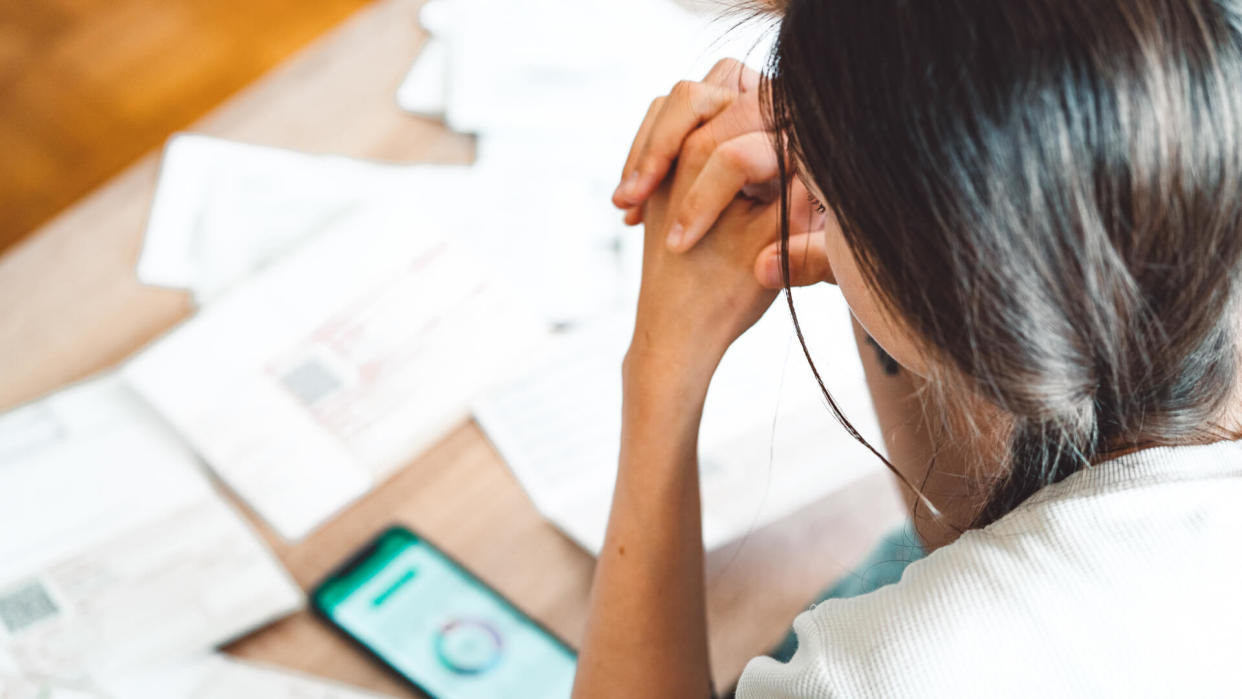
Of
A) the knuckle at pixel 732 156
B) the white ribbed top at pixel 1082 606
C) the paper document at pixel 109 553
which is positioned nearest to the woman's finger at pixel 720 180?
the knuckle at pixel 732 156

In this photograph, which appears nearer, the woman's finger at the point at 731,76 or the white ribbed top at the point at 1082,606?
the white ribbed top at the point at 1082,606

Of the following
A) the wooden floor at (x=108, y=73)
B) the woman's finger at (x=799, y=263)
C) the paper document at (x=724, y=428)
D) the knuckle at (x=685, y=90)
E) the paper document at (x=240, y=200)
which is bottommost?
the paper document at (x=724, y=428)

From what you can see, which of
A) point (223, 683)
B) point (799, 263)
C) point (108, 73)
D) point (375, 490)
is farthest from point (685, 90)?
point (108, 73)

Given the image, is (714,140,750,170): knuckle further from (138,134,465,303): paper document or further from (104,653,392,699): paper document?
(104,653,392,699): paper document

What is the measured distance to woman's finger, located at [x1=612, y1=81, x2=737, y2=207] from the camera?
611 millimetres

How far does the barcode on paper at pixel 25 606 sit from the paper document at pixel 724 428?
308 mm

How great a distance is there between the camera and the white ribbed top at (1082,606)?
1.24 ft

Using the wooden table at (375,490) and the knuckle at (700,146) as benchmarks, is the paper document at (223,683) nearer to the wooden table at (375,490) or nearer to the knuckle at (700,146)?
the wooden table at (375,490)

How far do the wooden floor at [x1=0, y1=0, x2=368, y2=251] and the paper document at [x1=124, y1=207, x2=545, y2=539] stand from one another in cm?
104

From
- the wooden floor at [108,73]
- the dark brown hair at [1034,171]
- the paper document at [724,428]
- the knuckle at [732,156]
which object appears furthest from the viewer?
the wooden floor at [108,73]

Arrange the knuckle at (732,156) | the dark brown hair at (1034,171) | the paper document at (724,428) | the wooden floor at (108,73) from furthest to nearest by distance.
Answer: the wooden floor at (108,73) < the paper document at (724,428) < the knuckle at (732,156) < the dark brown hair at (1034,171)

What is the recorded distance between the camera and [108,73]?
157 cm

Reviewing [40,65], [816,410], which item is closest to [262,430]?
[816,410]

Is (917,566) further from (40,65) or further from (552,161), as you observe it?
(40,65)
